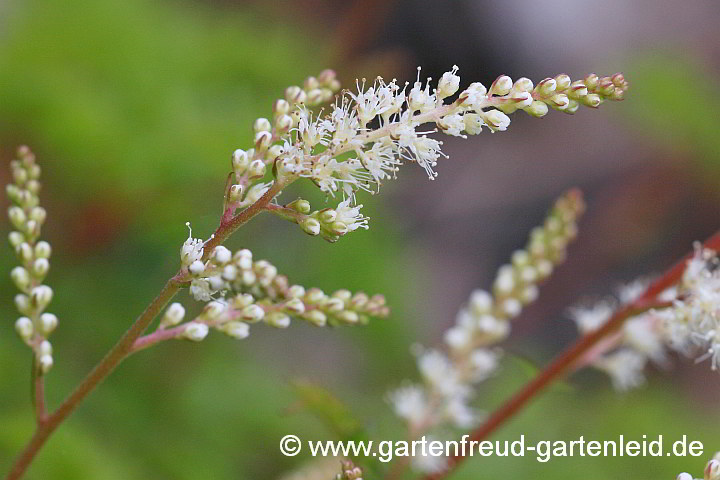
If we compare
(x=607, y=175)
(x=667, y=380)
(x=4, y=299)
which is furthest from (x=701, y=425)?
(x=4, y=299)

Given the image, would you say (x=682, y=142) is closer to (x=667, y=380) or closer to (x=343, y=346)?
(x=667, y=380)

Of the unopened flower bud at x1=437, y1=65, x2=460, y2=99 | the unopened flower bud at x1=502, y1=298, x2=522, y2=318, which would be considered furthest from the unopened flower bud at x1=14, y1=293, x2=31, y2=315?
the unopened flower bud at x1=502, y1=298, x2=522, y2=318

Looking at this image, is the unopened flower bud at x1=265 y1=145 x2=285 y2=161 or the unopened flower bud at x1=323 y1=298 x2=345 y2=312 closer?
the unopened flower bud at x1=265 y1=145 x2=285 y2=161

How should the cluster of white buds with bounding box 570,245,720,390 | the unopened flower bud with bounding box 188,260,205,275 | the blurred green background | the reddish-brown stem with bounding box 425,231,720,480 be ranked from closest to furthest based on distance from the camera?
the unopened flower bud with bounding box 188,260,205,275 → the cluster of white buds with bounding box 570,245,720,390 → the reddish-brown stem with bounding box 425,231,720,480 → the blurred green background

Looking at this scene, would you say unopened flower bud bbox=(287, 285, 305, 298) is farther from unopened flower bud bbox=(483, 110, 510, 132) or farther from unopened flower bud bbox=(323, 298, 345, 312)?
unopened flower bud bbox=(483, 110, 510, 132)

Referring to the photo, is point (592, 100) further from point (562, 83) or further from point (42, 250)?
point (42, 250)

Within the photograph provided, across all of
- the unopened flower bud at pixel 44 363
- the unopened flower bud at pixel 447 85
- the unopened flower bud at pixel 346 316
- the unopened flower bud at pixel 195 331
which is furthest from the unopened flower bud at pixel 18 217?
the unopened flower bud at pixel 447 85

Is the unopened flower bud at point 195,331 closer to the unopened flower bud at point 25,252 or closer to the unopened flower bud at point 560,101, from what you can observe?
the unopened flower bud at point 25,252
